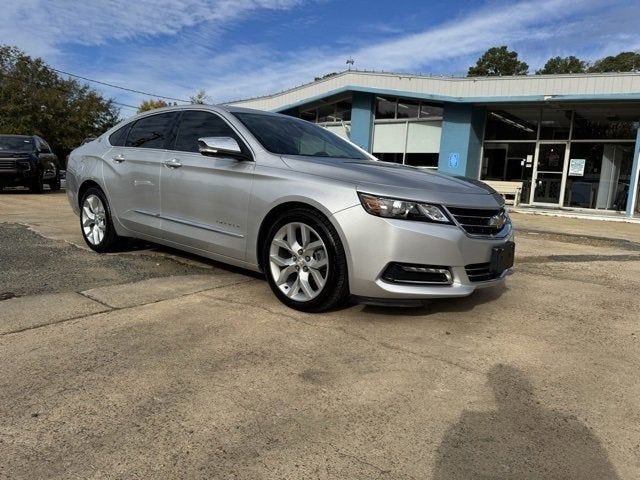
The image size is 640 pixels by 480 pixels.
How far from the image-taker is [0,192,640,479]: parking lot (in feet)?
6.97

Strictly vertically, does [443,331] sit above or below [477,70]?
below

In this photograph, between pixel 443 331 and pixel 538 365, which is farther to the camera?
pixel 443 331

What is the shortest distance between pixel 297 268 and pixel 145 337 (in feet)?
3.86

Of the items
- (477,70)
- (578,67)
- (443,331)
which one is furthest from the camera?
(477,70)

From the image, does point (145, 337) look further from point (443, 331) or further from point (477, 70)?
point (477, 70)

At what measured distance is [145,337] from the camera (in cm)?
329

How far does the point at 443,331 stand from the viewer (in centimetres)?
364

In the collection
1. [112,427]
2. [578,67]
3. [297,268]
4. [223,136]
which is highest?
[578,67]

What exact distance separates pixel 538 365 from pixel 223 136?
3034 millimetres

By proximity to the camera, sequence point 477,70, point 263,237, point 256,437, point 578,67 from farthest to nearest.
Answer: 1. point 477,70
2. point 578,67
3. point 263,237
4. point 256,437

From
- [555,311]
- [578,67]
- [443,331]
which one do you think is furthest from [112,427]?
[578,67]

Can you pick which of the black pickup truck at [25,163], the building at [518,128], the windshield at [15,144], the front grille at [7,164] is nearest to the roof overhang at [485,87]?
the building at [518,128]

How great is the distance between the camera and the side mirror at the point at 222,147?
161 inches

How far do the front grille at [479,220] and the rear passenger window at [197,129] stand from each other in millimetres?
2002
